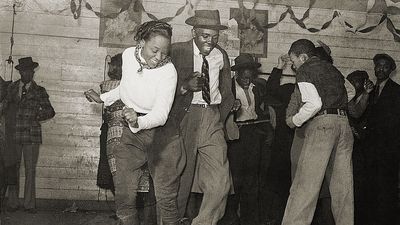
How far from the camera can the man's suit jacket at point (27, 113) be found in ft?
15.3

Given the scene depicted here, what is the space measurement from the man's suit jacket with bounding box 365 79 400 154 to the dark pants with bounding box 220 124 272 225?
0.81 meters

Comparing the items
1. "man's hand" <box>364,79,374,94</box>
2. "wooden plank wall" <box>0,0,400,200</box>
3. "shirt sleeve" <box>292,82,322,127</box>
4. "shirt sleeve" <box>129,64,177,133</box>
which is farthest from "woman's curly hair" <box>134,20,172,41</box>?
"man's hand" <box>364,79,374,94</box>

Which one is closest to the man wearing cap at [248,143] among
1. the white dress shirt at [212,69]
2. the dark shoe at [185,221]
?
the white dress shirt at [212,69]

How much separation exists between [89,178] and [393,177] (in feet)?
7.55

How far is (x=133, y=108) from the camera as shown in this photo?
4.19 metres

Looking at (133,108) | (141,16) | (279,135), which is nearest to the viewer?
(133,108)

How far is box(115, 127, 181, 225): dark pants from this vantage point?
13.6ft

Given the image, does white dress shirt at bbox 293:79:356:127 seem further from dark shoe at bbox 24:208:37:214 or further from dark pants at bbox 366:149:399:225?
dark shoe at bbox 24:208:37:214

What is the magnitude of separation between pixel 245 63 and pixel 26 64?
1571mm

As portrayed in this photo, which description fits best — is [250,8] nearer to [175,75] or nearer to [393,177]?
[175,75]

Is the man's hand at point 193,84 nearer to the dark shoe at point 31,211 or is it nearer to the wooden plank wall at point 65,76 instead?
the wooden plank wall at point 65,76

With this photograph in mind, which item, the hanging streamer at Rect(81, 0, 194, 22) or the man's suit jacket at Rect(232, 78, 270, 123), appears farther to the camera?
the man's suit jacket at Rect(232, 78, 270, 123)

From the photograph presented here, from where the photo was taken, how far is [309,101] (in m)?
4.47

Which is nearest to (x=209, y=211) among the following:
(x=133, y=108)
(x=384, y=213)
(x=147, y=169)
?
(x=147, y=169)
